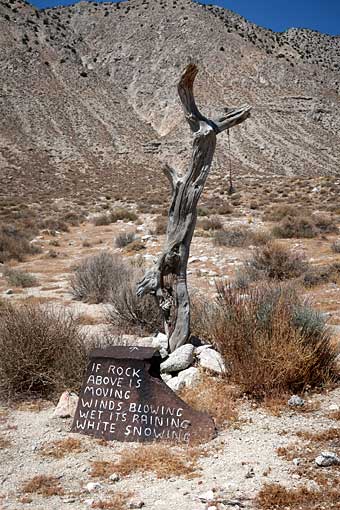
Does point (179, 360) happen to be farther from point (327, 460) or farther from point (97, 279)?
point (97, 279)

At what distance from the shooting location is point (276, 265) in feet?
36.3

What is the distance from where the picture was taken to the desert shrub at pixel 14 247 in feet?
51.5

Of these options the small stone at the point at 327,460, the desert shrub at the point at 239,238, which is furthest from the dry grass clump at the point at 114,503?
the desert shrub at the point at 239,238

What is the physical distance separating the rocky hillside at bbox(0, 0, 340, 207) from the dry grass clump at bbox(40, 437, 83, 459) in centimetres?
2861

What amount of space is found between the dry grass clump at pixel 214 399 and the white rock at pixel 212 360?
0.12m

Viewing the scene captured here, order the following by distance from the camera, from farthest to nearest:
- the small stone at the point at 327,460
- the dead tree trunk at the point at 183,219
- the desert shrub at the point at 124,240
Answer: the desert shrub at the point at 124,240 < the dead tree trunk at the point at 183,219 < the small stone at the point at 327,460

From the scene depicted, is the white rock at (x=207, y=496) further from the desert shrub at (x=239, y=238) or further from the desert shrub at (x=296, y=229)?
the desert shrub at (x=296, y=229)

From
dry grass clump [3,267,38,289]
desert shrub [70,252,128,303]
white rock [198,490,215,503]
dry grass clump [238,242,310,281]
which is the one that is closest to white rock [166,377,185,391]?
white rock [198,490,215,503]

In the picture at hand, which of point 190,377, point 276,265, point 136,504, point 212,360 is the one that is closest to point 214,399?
point 190,377

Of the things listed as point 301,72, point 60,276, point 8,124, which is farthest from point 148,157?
point 60,276

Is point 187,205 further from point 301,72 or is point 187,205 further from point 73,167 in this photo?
point 301,72

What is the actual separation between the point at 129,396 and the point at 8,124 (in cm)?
4938

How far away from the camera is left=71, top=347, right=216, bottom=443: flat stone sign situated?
4.14 m

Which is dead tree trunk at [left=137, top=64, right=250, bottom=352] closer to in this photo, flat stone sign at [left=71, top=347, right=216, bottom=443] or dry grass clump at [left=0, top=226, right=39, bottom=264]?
flat stone sign at [left=71, top=347, right=216, bottom=443]
